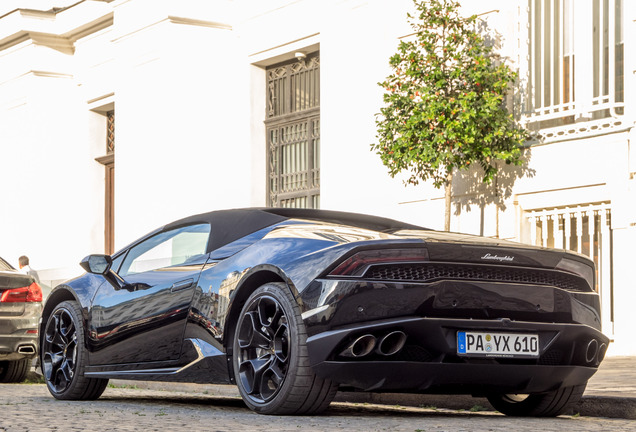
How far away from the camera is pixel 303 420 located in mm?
5793

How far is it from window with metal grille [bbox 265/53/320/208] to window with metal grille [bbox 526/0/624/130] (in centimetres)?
470

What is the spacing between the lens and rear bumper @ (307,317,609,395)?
5695 millimetres

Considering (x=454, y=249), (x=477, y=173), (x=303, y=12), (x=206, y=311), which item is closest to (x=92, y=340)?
(x=206, y=311)

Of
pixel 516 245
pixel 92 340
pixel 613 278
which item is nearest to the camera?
pixel 516 245

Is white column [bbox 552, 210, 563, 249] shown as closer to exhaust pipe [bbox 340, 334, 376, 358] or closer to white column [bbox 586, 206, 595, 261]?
white column [bbox 586, 206, 595, 261]

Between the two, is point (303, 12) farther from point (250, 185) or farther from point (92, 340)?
point (92, 340)

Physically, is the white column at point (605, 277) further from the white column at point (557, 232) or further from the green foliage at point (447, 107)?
the green foliage at point (447, 107)

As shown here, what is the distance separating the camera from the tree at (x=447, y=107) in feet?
39.4

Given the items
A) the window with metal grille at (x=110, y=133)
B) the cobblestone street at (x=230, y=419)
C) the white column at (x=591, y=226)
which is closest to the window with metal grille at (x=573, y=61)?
the white column at (x=591, y=226)

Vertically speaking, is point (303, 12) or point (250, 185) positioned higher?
point (303, 12)

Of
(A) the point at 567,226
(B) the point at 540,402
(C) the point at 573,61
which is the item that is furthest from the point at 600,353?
(C) the point at 573,61

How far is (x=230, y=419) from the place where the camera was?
612 cm

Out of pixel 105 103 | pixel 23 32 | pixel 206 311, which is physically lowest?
pixel 206 311

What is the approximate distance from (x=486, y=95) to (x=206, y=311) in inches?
250
